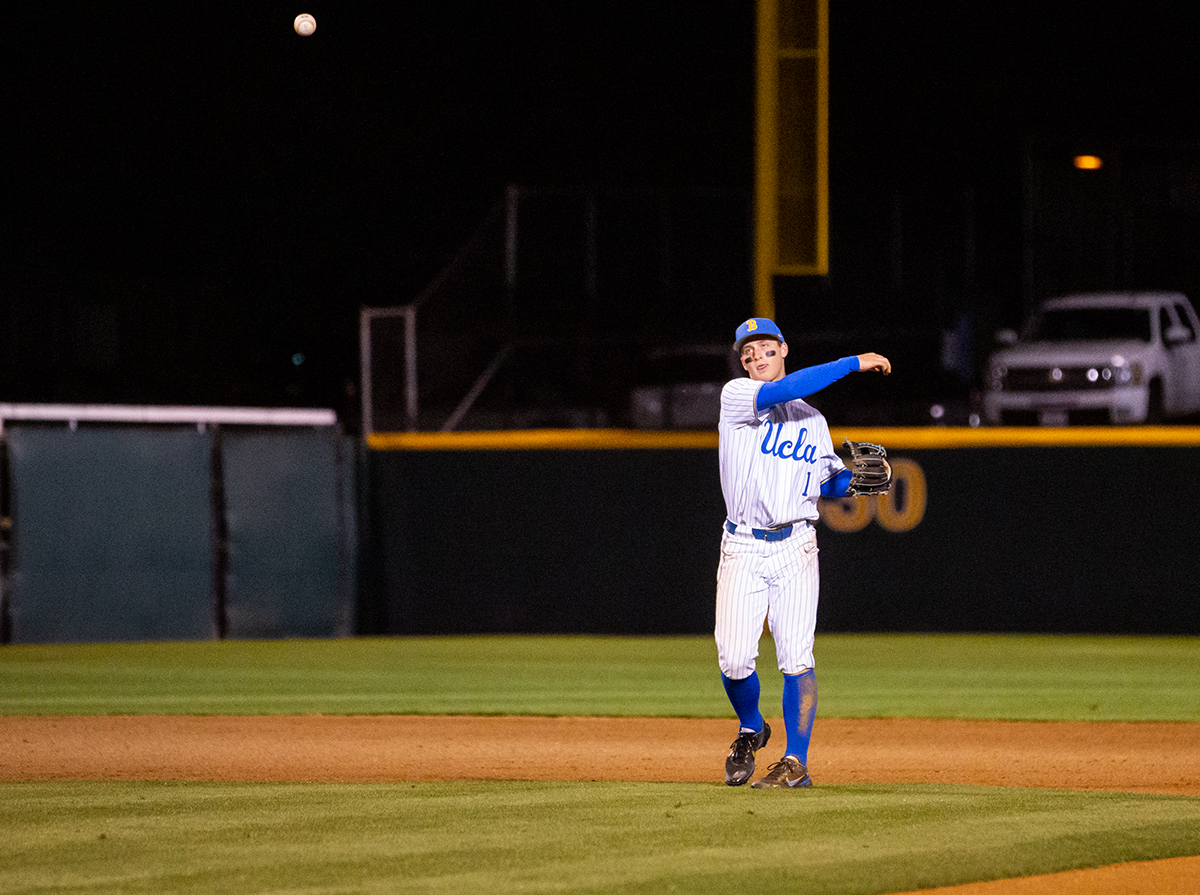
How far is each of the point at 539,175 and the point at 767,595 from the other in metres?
29.9

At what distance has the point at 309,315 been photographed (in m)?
44.1

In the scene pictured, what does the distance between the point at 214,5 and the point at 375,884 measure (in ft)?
102

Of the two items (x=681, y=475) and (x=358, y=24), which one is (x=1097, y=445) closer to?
(x=681, y=475)

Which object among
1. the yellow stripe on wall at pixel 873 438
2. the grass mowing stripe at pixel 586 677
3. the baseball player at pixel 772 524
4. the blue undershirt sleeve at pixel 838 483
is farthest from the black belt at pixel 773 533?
the yellow stripe on wall at pixel 873 438

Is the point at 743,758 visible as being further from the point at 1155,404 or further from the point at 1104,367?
the point at 1155,404

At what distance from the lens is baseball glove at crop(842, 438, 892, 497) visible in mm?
6938

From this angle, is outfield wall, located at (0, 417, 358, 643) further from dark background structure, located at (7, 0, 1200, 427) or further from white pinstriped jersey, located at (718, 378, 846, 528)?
white pinstriped jersey, located at (718, 378, 846, 528)

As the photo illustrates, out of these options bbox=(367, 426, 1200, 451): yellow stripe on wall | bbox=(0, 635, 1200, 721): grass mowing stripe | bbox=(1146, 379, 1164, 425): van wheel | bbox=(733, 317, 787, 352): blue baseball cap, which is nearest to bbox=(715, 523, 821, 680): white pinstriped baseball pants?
bbox=(733, 317, 787, 352): blue baseball cap

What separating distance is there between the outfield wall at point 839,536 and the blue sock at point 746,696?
30.0 feet

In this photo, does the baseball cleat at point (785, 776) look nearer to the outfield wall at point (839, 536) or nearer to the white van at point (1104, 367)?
the outfield wall at point (839, 536)

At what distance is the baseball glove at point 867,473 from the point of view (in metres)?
6.94

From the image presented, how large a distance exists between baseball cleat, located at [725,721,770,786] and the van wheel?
39.1 feet

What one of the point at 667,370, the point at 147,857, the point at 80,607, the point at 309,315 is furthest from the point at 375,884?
the point at 309,315

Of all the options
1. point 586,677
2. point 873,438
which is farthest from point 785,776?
point 873,438
